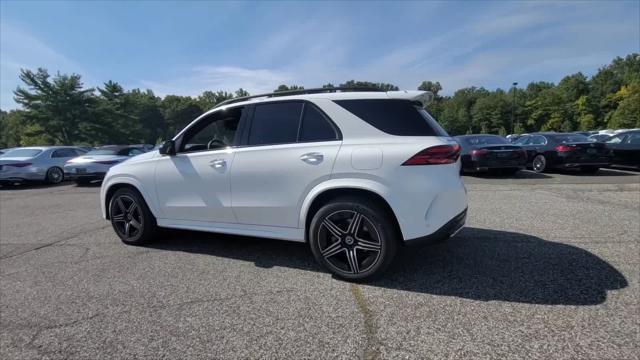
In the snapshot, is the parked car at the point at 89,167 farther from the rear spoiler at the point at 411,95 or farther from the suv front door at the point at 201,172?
the rear spoiler at the point at 411,95

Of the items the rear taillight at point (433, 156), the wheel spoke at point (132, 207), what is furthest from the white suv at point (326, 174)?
the wheel spoke at point (132, 207)

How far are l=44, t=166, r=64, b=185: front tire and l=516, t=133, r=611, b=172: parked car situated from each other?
18.2 metres

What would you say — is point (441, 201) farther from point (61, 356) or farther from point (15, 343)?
point (15, 343)

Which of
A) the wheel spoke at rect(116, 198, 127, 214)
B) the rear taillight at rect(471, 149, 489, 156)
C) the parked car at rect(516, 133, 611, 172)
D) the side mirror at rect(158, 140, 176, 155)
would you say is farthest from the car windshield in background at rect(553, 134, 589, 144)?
the wheel spoke at rect(116, 198, 127, 214)

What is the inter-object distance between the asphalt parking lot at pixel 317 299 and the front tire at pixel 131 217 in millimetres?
176

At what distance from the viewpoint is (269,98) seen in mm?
3629

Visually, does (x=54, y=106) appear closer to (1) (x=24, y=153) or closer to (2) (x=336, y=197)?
(1) (x=24, y=153)

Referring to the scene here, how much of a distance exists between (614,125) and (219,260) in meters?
72.4

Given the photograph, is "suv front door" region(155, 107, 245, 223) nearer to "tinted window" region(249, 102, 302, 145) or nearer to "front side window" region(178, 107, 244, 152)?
"front side window" region(178, 107, 244, 152)

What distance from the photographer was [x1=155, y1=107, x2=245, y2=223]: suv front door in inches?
144

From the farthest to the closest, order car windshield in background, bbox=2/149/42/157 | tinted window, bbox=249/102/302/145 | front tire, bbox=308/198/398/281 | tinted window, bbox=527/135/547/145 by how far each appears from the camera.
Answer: car windshield in background, bbox=2/149/42/157 < tinted window, bbox=527/135/547/145 < tinted window, bbox=249/102/302/145 < front tire, bbox=308/198/398/281

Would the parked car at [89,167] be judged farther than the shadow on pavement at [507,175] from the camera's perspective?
Yes

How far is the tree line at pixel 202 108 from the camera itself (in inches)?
1739

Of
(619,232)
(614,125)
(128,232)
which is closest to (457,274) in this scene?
(619,232)
